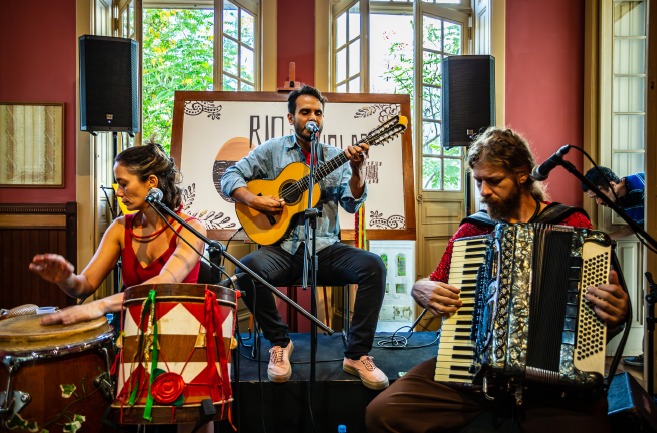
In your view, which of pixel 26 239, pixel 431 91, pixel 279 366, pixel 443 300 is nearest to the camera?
pixel 443 300

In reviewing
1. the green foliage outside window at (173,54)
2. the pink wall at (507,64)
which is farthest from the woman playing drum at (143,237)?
the green foliage outside window at (173,54)

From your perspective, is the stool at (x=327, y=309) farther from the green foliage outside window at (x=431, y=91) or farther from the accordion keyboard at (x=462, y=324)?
the green foliage outside window at (x=431, y=91)

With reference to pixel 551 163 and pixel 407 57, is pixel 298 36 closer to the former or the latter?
pixel 407 57

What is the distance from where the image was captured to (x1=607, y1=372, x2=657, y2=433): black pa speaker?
1.74 metres

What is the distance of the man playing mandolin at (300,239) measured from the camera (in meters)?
2.64

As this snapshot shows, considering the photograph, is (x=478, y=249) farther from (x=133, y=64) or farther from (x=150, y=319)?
(x=133, y=64)

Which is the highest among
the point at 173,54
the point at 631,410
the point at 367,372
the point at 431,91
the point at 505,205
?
the point at 173,54

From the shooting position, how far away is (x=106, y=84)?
370 centimetres

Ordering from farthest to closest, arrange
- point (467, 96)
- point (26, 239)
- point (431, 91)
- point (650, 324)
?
point (431, 91)
point (26, 239)
point (467, 96)
point (650, 324)

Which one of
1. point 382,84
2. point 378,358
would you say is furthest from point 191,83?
point 378,358

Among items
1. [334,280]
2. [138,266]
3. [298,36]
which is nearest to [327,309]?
[334,280]

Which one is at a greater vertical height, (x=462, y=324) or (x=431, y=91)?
(x=431, y=91)

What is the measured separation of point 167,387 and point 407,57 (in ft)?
12.4

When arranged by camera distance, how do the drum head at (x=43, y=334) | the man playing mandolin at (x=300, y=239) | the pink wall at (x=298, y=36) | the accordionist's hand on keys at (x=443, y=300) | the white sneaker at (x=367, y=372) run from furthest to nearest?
the pink wall at (x=298, y=36) < the man playing mandolin at (x=300, y=239) < the white sneaker at (x=367, y=372) < the accordionist's hand on keys at (x=443, y=300) < the drum head at (x=43, y=334)
